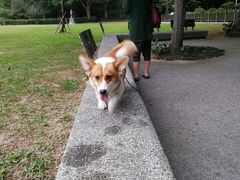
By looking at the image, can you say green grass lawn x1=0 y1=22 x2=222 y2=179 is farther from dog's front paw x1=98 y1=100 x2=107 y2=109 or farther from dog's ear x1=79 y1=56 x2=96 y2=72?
dog's ear x1=79 y1=56 x2=96 y2=72

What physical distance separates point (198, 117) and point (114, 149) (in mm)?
2247

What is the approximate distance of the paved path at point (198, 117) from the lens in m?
3.46

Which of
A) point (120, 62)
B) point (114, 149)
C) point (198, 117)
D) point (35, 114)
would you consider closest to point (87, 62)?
point (120, 62)

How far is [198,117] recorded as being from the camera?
483 cm

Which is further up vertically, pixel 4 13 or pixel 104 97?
pixel 4 13

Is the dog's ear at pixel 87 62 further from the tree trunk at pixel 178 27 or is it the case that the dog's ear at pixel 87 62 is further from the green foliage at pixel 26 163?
the tree trunk at pixel 178 27

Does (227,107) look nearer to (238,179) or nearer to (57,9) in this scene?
(238,179)

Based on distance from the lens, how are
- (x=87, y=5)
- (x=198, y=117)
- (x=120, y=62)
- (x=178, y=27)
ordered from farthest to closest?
(x=87, y=5)
(x=178, y=27)
(x=198, y=117)
(x=120, y=62)

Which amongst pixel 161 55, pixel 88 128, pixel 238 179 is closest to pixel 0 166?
pixel 88 128

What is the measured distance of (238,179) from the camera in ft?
10.3

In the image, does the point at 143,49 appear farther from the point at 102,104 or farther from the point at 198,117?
the point at 102,104

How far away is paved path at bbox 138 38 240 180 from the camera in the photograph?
3456mm

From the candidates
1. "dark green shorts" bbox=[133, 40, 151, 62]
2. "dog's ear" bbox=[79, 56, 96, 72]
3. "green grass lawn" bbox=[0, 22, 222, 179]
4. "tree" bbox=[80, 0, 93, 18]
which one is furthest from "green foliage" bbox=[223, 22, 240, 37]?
"tree" bbox=[80, 0, 93, 18]

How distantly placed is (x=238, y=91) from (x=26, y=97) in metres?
3.96
